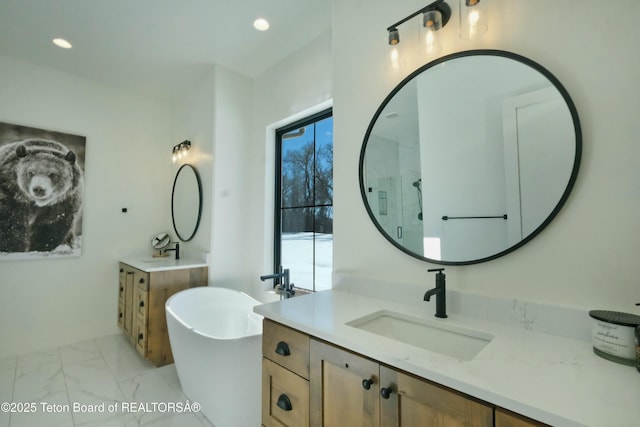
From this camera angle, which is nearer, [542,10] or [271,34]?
[542,10]

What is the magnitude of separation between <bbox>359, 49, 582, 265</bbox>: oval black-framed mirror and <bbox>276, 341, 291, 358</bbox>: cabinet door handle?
69 centimetres

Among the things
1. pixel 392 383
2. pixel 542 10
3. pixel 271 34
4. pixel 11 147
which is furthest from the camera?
pixel 11 147

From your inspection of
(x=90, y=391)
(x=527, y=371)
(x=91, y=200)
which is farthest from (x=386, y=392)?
(x=91, y=200)

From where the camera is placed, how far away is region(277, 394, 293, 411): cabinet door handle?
1097 millimetres

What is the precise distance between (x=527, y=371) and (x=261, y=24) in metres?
2.68

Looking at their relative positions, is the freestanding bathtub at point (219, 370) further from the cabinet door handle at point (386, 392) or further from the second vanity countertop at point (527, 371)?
the cabinet door handle at point (386, 392)

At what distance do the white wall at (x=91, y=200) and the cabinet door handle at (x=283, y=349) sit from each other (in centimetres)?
303

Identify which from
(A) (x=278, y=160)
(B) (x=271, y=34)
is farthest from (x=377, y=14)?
(A) (x=278, y=160)

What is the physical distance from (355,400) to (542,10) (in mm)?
1519

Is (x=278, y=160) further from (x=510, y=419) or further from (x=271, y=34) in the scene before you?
(x=510, y=419)

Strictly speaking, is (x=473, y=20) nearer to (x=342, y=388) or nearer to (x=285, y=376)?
(x=342, y=388)

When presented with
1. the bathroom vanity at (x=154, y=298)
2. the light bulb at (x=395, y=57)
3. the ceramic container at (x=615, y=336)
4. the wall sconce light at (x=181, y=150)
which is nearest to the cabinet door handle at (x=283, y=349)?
the ceramic container at (x=615, y=336)

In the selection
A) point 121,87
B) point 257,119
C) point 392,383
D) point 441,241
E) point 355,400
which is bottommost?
point 355,400

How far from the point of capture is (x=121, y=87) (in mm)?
3314
